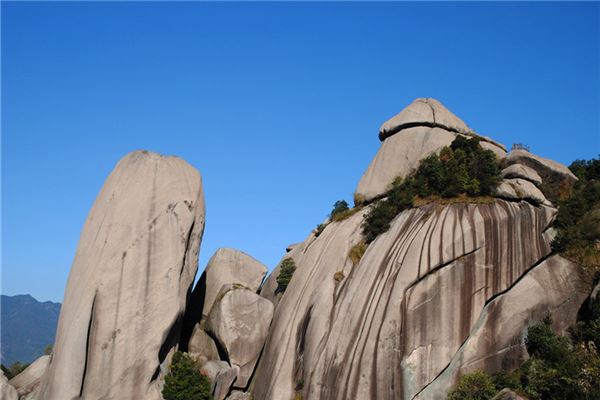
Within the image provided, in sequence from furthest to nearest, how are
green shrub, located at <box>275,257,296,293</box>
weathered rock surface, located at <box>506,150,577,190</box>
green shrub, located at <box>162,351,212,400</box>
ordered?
green shrub, located at <box>275,257,296,293</box> → weathered rock surface, located at <box>506,150,577,190</box> → green shrub, located at <box>162,351,212,400</box>

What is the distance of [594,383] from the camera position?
2972 centimetres

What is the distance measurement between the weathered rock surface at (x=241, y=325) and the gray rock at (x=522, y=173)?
17861mm

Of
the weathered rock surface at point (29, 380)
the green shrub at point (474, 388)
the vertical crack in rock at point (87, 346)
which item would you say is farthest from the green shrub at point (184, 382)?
the green shrub at point (474, 388)

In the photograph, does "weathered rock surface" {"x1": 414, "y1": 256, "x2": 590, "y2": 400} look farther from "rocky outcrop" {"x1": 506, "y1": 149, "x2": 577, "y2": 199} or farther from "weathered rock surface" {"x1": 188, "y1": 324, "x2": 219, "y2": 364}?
"weathered rock surface" {"x1": 188, "y1": 324, "x2": 219, "y2": 364}

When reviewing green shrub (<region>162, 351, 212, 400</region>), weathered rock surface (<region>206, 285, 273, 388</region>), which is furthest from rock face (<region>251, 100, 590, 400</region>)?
green shrub (<region>162, 351, 212, 400</region>)

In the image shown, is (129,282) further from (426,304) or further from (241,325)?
(426,304)

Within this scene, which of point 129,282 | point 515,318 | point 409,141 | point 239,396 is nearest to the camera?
point 515,318

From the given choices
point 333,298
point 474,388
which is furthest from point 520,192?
point 474,388

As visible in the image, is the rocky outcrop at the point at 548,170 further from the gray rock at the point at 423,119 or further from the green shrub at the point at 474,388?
the green shrub at the point at 474,388

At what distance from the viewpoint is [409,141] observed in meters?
48.7

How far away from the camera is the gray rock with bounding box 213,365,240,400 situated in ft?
137

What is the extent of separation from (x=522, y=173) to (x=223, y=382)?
23.0 metres

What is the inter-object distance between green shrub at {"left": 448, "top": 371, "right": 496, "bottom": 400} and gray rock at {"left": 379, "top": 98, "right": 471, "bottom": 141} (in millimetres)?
21674

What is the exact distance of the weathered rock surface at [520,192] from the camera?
4075 centimetres
